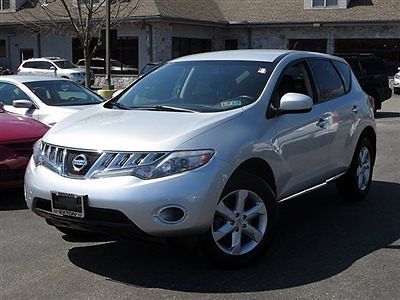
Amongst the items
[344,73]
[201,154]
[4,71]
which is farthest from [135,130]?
[4,71]

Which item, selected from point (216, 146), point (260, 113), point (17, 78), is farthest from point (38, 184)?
point (17, 78)

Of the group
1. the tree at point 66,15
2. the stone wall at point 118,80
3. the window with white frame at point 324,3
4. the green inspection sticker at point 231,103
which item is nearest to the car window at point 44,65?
the tree at point 66,15

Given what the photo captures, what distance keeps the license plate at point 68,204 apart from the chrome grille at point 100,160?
6.1 inches

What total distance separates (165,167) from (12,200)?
361cm

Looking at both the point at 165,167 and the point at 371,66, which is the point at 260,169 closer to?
the point at 165,167

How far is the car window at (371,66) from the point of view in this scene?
1736 centimetres

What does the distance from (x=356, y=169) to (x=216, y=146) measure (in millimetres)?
2871

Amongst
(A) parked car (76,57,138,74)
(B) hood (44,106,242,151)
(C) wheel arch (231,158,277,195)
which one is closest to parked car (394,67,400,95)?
(A) parked car (76,57,138,74)

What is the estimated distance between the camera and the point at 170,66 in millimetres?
5941

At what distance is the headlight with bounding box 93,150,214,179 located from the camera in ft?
13.6

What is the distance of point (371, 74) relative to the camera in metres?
17.4

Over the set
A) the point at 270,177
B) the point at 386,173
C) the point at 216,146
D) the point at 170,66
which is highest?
the point at 170,66

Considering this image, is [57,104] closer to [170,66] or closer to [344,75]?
[170,66]

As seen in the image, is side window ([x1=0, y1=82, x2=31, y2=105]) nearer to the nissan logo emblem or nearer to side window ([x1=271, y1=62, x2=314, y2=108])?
side window ([x1=271, y1=62, x2=314, y2=108])
